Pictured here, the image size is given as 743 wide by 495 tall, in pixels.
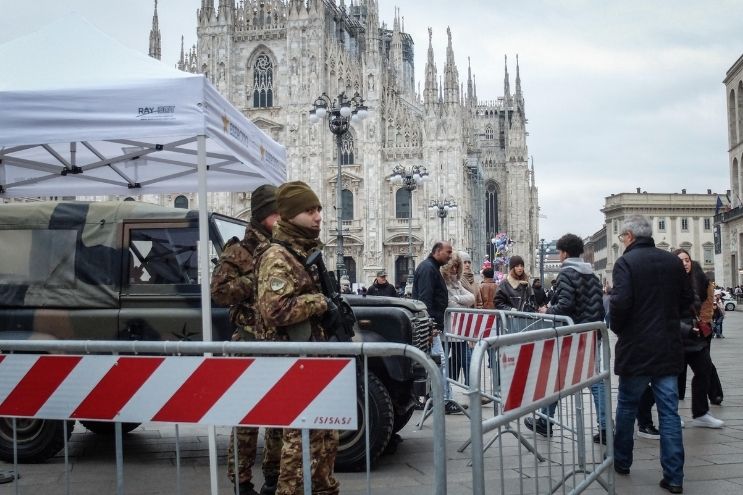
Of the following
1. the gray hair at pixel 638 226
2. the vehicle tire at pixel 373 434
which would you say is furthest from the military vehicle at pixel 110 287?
the gray hair at pixel 638 226

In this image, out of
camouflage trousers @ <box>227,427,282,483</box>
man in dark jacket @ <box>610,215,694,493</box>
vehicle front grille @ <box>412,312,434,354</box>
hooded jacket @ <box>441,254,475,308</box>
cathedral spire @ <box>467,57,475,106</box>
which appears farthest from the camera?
cathedral spire @ <box>467,57,475,106</box>

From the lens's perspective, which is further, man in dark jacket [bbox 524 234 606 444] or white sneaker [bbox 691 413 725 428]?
white sneaker [bbox 691 413 725 428]

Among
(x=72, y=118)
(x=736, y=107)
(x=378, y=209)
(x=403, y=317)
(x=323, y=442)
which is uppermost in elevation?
(x=736, y=107)

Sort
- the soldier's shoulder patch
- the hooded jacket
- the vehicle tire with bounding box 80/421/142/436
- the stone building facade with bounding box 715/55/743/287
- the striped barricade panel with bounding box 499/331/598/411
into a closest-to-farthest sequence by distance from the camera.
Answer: the striped barricade panel with bounding box 499/331/598/411 < the soldier's shoulder patch < the vehicle tire with bounding box 80/421/142/436 < the hooded jacket < the stone building facade with bounding box 715/55/743/287

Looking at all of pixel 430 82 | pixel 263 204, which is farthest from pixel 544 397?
pixel 430 82

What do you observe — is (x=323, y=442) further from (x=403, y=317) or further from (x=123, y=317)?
(x=123, y=317)

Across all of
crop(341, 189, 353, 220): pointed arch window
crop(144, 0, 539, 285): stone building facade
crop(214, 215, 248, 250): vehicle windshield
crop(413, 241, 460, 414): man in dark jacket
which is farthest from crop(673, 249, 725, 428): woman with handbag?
crop(341, 189, 353, 220): pointed arch window

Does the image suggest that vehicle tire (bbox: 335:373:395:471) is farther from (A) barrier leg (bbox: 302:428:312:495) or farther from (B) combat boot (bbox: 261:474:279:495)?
(A) barrier leg (bbox: 302:428:312:495)

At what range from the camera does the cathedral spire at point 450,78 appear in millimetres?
49188

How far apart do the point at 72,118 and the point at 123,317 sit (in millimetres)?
1620

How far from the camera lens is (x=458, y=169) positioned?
47.9 meters

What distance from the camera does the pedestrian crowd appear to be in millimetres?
3750

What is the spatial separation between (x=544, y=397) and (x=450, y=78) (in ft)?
157

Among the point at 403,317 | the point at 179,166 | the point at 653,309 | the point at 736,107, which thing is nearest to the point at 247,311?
the point at 403,317
